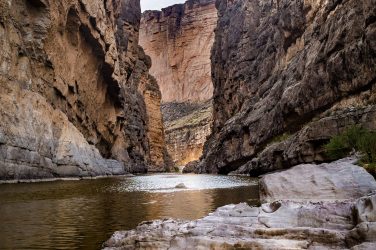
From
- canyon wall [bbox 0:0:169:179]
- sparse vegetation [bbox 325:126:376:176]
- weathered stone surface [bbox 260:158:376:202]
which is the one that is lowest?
→ weathered stone surface [bbox 260:158:376:202]

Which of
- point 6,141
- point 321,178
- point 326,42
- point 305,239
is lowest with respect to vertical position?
point 305,239

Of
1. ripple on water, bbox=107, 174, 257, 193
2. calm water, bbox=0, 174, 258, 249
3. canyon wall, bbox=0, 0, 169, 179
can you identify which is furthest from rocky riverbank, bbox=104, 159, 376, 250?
canyon wall, bbox=0, 0, 169, 179

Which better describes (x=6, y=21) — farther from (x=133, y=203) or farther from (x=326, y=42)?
(x=326, y=42)

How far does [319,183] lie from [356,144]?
546 inches

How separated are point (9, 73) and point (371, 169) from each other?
3293 cm

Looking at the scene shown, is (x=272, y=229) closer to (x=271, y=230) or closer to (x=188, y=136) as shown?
(x=271, y=230)

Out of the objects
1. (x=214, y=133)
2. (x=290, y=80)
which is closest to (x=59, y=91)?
(x=290, y=80)

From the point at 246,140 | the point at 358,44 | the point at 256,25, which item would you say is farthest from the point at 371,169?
the point at 256,25

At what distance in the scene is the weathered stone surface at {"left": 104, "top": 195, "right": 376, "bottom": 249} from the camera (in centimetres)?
820

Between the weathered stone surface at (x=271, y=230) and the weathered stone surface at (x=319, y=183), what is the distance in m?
3.35

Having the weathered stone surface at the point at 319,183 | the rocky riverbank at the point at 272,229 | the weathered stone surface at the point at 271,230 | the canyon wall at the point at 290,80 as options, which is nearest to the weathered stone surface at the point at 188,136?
the canyon wall at the point at 290,80

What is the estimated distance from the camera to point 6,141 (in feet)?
111

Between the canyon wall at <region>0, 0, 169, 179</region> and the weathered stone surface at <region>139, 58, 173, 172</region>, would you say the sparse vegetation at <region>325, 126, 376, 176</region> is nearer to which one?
the canyon wall at <region>0, 0, 169, 179</region>

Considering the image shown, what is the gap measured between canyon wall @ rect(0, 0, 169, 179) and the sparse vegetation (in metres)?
25.7
